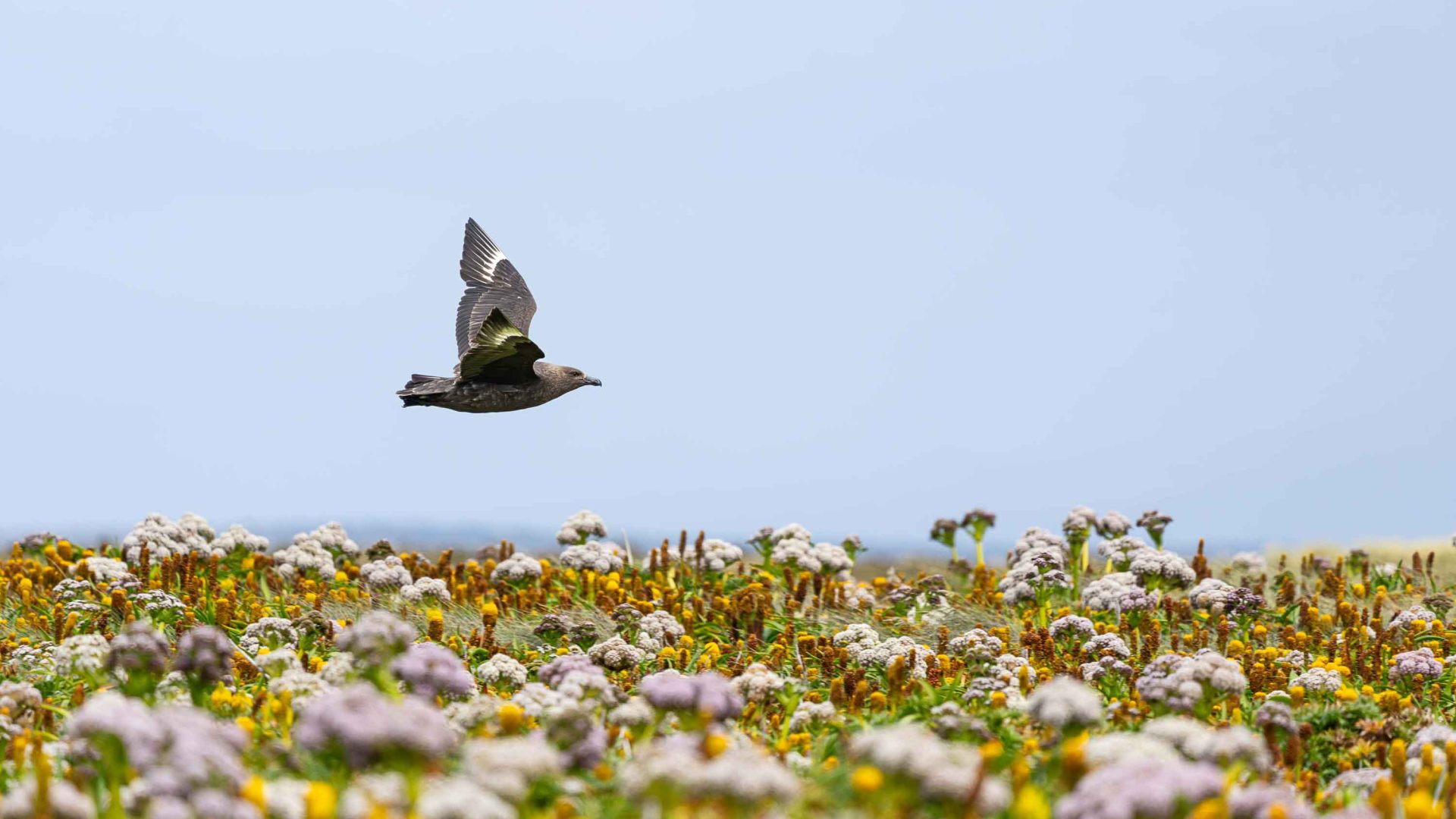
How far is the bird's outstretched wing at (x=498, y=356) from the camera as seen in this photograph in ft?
35.3

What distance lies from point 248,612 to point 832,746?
518 centimetres

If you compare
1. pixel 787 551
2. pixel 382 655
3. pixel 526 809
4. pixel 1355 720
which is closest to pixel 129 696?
pixel 382 655

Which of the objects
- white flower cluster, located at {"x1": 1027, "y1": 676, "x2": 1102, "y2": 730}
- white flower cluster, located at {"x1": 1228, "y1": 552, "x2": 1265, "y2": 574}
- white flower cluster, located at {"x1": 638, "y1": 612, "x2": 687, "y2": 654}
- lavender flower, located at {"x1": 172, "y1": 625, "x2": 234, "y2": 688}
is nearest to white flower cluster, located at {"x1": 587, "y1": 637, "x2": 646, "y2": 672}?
white flower cluster, located at {"x1": 638, "y1": 612, "x2": 687, "y2": 654}

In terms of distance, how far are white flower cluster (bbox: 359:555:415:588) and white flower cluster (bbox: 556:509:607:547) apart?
1.44 m

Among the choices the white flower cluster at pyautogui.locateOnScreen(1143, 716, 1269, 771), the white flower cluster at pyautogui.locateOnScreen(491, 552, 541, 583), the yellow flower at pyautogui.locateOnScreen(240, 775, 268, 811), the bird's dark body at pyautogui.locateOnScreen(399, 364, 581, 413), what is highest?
the bird's dark body at pyautogui.locateOnScreen(399, 364, 581, 413)

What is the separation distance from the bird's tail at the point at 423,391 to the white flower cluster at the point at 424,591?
2.32 metres

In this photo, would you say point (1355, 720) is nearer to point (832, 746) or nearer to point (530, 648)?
point (832, 746)

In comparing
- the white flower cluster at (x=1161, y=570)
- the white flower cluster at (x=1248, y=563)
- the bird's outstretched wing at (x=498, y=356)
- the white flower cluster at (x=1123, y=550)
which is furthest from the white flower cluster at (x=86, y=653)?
the white flower cluster at (x=1248, y=563)

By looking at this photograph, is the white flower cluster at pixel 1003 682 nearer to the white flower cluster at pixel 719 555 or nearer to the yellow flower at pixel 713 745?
the yellow flower at pixel 713 745

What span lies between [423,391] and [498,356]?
112 cm

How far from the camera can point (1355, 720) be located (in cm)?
641

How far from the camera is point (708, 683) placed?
4.26m

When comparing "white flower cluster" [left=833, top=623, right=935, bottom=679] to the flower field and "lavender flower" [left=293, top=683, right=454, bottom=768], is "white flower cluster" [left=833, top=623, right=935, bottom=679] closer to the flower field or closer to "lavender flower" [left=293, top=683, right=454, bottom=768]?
the flower field

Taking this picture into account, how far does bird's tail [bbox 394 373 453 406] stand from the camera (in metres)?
11.9
